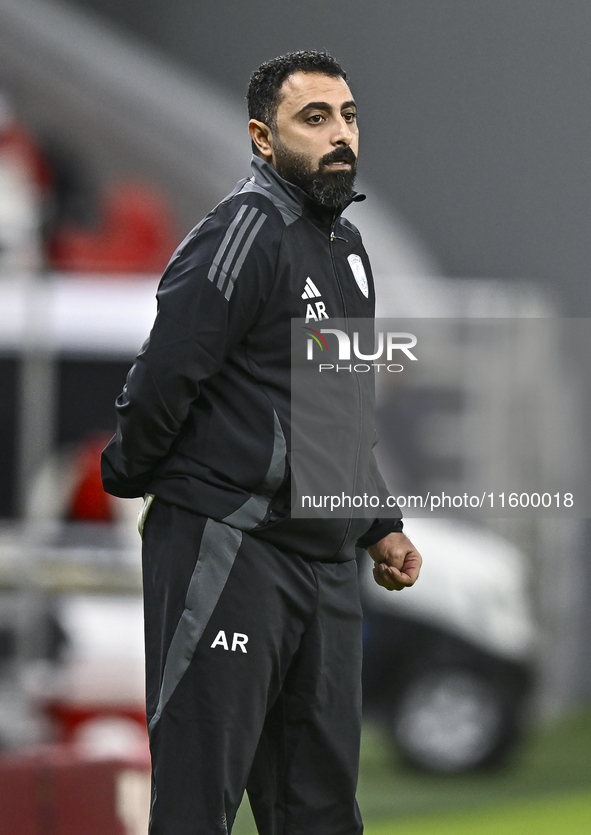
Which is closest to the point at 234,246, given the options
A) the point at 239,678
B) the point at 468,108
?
the point at 239,678

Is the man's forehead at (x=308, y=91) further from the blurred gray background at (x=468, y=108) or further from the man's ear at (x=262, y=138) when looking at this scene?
the blurred gray background at (x=468, y=108)

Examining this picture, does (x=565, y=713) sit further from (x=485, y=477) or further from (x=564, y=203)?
(x=564, y=203)

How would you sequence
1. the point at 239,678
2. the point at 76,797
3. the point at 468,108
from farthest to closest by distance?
1. the point at 468,108
2. the point at 76,797
3. the point at 239,678

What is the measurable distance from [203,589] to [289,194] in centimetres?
64

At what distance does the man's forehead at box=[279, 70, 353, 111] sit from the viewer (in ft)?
6.94

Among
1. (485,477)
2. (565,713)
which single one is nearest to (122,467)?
(485,477)

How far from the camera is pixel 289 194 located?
215cm

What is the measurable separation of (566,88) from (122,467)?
808cm

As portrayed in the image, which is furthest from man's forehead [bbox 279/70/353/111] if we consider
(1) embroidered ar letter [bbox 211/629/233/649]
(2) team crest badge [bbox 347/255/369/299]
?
(1) embroidered ar letter [bbox 211/629/233/649]

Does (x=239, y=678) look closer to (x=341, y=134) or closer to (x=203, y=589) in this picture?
(x=203, y=589)

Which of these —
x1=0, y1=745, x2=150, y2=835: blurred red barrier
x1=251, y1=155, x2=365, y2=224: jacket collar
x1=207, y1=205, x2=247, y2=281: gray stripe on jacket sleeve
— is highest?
x1=251, y1=155, x2=365, y2=224: jacket collar

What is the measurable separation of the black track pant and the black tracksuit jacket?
0.05 m

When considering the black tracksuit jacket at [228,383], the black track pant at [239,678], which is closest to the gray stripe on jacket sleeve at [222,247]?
the black tracksuit jacket at [228,383]

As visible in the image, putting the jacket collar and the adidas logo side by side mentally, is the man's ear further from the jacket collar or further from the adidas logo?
the adidas logo
